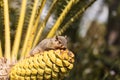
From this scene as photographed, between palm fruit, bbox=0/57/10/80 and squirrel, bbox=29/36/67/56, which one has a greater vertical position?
squirrel, bbox=29/36/67/56

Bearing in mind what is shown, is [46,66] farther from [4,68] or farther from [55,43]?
[4,68]

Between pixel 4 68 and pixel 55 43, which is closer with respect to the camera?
pixel 55 43

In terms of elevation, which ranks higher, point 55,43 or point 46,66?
point 55,43

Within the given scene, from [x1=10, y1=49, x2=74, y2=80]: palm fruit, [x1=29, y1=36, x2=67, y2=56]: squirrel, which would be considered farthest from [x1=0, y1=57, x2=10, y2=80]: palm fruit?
[x1=29, y1=36, x2=67, y2=56]: squirrel

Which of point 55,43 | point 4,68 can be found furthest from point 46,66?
point 4,68

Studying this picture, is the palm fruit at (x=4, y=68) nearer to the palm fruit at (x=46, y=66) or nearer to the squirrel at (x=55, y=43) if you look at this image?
the palm fruit at (x=46, y=66)

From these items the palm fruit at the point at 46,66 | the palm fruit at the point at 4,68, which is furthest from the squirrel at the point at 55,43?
the palm fruit at the point at 4,68

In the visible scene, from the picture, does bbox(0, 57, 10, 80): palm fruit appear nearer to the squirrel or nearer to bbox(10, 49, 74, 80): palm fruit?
bbox(10, 49, 74, 80): palm fruit
